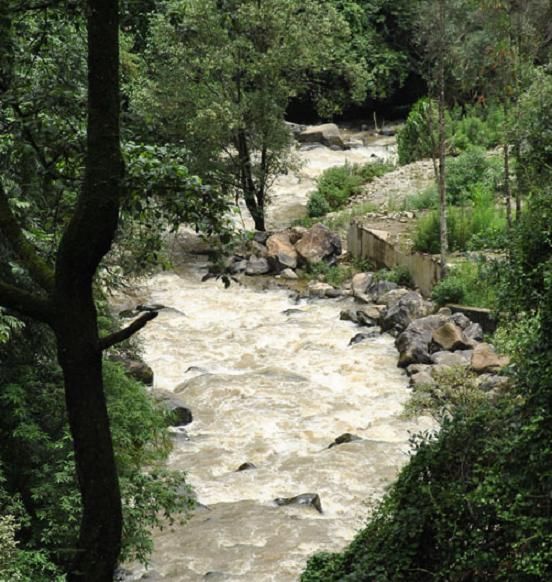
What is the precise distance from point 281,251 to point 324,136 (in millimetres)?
11593

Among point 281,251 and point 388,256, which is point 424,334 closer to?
point 388,256

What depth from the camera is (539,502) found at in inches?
246

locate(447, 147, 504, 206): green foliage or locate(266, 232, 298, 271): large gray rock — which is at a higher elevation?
locate(447, 147, 504, 206): green foliage

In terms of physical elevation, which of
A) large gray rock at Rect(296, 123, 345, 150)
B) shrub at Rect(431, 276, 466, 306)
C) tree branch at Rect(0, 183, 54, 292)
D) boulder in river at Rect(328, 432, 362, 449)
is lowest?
boulder in river at Rect(328, 432, 362, 449)

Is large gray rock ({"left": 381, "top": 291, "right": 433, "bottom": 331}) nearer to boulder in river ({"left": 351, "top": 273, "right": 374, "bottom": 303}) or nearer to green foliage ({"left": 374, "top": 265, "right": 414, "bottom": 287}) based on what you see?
boulder in river ({"left": 351, "top": 273, "right": 374, "bottom": 303})

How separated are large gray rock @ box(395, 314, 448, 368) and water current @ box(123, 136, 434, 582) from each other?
1.06ft

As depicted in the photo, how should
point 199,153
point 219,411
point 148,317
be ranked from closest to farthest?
point 148,317
point 219,411
point 199,153

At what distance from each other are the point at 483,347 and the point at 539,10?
9732 millimetres

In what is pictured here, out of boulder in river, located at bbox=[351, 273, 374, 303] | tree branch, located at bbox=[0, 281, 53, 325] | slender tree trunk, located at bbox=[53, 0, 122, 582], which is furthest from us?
boulder in river, located at bbox=[351, 273, 374, 303]

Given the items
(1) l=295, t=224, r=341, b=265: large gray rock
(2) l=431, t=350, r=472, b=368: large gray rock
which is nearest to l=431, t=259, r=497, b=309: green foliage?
(2) l=431, t=350, r=472, b=368: large gray rock

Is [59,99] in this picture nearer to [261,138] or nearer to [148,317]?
[148,317]

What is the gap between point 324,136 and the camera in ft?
113

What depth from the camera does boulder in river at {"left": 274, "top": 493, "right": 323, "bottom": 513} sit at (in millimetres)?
12078

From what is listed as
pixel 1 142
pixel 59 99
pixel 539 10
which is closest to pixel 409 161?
pixel 539 10
